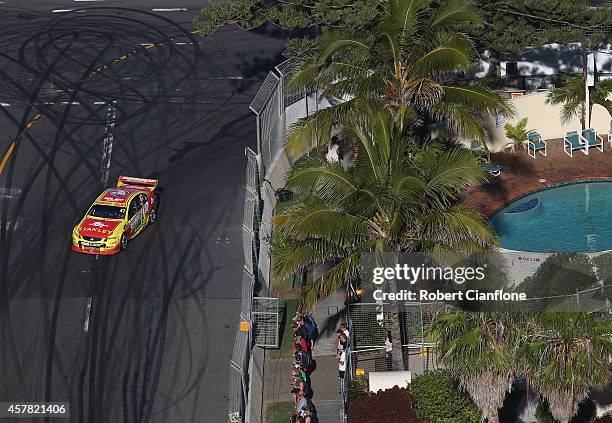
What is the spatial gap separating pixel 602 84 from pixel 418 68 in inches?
775

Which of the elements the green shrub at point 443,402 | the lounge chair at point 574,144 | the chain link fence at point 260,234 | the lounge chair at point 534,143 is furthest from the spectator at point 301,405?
the lounge chair at point 574,144

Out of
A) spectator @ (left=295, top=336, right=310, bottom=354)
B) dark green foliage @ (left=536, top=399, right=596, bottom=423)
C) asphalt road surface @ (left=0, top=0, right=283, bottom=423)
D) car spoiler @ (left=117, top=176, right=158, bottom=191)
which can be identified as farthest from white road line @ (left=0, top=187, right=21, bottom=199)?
dark green foliage @ (left=536, top=399, right=596, bottom=423)

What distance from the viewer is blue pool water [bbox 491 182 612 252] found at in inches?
1820

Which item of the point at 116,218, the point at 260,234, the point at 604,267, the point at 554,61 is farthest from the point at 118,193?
the point at 554,61

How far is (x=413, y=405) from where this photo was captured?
111ft

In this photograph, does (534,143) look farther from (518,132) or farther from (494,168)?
(494,168)

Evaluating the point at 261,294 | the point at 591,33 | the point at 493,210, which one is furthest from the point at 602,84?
the point at 261,294

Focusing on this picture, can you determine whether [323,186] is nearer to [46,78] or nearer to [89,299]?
[89,299]

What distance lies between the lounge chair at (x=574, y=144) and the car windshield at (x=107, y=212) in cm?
1890

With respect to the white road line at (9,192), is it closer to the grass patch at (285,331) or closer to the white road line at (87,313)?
the white road line at (87,313)

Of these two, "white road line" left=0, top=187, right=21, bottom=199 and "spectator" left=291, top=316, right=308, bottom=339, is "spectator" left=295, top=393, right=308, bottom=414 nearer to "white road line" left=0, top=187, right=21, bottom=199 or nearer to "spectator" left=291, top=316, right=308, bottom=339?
"spectator" left=291, top=316, right=308, bottom=339

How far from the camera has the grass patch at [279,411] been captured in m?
36.7

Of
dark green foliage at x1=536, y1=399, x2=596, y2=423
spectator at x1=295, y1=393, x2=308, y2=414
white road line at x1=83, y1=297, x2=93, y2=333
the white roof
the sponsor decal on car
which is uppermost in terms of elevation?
the white roof

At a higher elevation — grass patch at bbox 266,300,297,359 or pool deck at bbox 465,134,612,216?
pool deck at bbox 465,134,612,216
